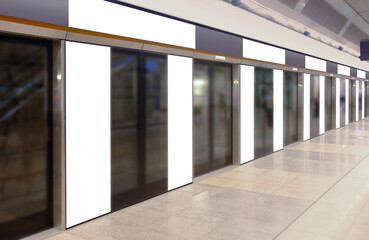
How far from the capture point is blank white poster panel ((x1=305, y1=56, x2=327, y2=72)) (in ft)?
39.4

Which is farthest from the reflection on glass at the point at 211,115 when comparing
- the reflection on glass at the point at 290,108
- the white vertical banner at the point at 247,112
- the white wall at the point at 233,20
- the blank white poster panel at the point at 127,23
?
the reflection on glass at the point at 290,108

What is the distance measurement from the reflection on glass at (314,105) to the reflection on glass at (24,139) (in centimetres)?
1126

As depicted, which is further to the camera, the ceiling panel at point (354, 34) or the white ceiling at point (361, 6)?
the ceiling panel at point (354, 34)

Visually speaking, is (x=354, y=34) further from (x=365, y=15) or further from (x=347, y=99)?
(x=347, y=99)

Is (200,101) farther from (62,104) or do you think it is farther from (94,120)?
(62,104)

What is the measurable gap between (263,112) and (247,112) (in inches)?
50.9

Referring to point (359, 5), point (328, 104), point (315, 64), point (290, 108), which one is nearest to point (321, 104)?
point (328, 104)

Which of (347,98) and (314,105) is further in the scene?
(347,98)

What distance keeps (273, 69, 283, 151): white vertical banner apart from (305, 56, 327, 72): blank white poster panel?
6.11ft

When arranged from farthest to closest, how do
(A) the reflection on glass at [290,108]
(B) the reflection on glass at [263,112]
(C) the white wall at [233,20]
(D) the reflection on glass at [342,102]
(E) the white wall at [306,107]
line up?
(D) the reflection on glass at [342,102], (E) the white wall at [306,107], (A) the reflection on glass at [290,108], (B) the reflection on glass at [263,112], (C) the white wall at [233,20]

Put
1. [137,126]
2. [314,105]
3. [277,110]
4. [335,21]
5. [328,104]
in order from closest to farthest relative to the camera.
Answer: [137,126] → [335,21] → [277,110] → [314,105] → [328,104]

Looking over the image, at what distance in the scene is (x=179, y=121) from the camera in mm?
6355

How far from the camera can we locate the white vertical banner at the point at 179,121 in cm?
616

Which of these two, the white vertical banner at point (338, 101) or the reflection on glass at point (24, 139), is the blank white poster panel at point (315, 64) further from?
the reflection on glass at point (24, 139)
